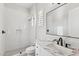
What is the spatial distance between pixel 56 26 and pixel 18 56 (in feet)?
1.89

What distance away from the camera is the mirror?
3.05 feet

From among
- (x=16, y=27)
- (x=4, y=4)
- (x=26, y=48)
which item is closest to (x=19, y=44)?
(x=26, y=48)

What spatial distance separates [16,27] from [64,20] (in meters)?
0.59

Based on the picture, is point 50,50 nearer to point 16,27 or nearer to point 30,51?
point 30,51

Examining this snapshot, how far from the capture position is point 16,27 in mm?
1062

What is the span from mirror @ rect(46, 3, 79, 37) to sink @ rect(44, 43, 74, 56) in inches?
6.2

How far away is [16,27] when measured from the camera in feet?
3.48

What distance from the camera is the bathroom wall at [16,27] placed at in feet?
3.41

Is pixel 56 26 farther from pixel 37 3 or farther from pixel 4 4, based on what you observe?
pixel 4 4

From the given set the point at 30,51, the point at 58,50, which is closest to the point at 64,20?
the point at 58,50

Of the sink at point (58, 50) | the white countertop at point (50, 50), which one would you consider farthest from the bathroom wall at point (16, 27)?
the sink at point (58, 50)

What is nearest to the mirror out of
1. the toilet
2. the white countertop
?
the white countertop

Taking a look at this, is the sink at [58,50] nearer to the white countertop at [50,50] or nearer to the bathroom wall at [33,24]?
the white countertop at [50,50]

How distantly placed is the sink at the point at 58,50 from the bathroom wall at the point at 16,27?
27 centimetres
